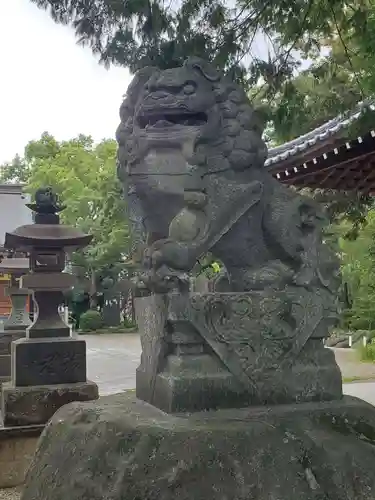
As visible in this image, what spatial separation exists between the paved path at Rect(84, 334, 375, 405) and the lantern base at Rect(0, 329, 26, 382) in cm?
196

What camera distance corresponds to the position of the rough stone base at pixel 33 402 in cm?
563

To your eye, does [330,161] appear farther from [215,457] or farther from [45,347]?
[215,457]

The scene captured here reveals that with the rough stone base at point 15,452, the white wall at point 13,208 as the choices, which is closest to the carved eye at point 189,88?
the rough stone base at point 15,452

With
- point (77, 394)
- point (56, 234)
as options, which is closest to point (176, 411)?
point (77, 394)

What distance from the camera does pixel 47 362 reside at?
594cm

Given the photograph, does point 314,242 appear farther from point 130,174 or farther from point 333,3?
point 333,3

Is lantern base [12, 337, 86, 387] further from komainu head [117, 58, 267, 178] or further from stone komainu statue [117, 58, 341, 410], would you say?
komainu head [117, 58, 267, 178]

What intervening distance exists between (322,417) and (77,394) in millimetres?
3714

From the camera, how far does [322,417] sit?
8.38 ft

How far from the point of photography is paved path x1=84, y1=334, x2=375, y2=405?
971 cm

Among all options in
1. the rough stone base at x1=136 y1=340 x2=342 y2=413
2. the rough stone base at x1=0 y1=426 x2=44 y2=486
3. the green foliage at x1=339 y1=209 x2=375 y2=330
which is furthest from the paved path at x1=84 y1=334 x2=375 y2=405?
the rough stone base at x1=136 y1=340 x2=342 y2=413

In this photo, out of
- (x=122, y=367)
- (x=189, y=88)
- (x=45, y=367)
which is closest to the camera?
(x=189, y=88)

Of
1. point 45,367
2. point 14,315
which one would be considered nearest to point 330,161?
point 45,367

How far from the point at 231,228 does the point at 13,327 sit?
7367 mm
